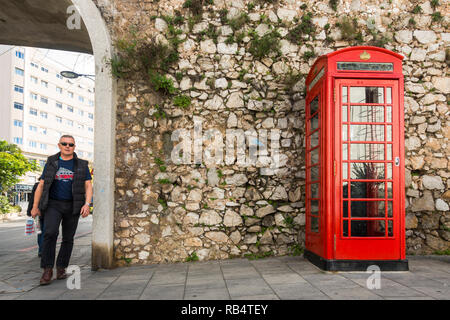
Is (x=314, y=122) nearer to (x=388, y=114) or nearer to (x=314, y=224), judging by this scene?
(x=388, y=114)

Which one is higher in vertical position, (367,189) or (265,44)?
(265,44)

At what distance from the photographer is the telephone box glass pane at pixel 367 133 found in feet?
14.2

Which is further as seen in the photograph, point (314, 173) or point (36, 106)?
point (36, 106)

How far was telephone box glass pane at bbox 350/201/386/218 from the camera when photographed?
13.9ft

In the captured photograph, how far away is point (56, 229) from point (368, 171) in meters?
4.12

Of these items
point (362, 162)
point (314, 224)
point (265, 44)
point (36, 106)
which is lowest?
point (314, 224)

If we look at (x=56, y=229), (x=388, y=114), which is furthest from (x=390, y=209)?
(x=56, y=229)

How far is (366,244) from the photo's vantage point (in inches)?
166

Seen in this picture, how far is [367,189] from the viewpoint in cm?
425

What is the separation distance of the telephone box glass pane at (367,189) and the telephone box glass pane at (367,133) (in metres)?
0.58

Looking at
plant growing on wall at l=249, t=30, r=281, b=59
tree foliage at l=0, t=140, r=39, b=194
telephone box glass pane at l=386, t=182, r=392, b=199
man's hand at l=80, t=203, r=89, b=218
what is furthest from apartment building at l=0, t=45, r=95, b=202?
telephone box glass pane at l=386, t=182, r=392, b=199

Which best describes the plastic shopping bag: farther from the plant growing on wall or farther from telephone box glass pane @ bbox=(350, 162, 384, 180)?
telephone box glass pane @ bbox=(350, 162, 384, 180)

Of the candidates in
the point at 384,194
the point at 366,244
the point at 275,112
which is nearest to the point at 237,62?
the point at 275,112

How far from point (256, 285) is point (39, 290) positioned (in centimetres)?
257
